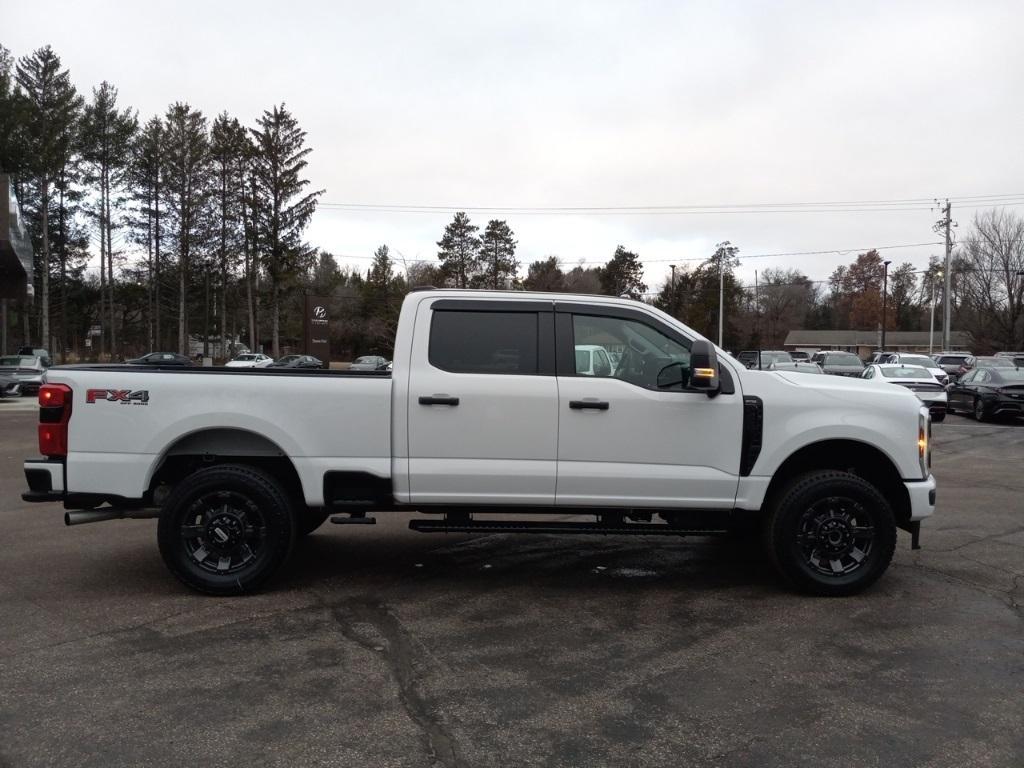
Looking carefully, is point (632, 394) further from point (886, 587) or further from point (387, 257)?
point (387, 257)

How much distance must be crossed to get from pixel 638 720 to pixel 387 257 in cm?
9875

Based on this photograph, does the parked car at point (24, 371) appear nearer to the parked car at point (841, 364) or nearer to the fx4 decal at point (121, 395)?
the fx4 decal at point (121, 395)

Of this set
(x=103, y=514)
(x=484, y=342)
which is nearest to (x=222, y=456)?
(x=103, y=514)

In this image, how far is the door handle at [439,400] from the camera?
17.1 ft

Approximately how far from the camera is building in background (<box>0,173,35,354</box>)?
22672 mm

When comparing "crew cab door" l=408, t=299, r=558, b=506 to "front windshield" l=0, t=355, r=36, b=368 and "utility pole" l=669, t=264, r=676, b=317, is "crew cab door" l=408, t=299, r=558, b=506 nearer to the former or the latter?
"front windshield" l=0, t=355, r=36, b=368

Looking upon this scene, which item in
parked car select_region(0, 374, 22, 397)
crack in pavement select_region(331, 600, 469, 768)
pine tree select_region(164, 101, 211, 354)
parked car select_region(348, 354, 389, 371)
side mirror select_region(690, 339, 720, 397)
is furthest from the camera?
pine tree select_region(164, 101, 211, 354)

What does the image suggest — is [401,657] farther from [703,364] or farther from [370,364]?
[370,364]

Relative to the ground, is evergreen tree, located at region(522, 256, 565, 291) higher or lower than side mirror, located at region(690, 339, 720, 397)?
higher

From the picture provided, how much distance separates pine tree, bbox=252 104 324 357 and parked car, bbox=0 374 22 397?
98.6 feet

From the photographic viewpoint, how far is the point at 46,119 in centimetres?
4728

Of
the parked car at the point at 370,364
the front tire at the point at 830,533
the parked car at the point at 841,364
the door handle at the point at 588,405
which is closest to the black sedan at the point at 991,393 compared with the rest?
the parked car at the point at 841,364

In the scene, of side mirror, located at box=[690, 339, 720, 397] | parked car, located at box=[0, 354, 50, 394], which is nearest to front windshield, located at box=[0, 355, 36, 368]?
parked car, located at box=[0, 354, 50, 394]

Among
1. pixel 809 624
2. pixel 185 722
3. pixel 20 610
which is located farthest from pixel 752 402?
pixel 20 610
